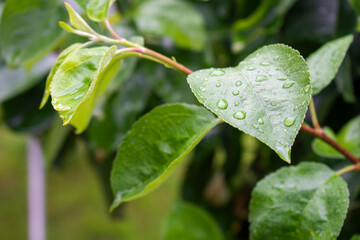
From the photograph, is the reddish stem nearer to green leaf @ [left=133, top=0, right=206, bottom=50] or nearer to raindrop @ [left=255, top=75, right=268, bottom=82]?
raindrop @ [left=255, top=75, right=268, bottom=82]

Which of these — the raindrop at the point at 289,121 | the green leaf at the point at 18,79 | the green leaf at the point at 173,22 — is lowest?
the green leaf at the point at 18,79

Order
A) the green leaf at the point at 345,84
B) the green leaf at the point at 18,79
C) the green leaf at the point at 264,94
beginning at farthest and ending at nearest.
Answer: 1. the green leaf at the point at 18,79
2. the green leaf at the point at 345,84
3. the green leaf at the point at 264,94

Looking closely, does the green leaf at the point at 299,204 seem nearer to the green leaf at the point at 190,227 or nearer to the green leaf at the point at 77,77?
the green leaf at the point at 77,77

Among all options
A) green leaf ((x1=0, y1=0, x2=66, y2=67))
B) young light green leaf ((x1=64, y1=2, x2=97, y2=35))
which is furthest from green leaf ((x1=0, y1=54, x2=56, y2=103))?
young light green leaf ((x1=64, y1=2, x2=97, y2=35))

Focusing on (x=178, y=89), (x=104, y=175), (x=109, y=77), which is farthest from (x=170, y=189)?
(x=109, y=77)

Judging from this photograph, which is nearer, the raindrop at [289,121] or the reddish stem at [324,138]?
the raindrop at [289,121]

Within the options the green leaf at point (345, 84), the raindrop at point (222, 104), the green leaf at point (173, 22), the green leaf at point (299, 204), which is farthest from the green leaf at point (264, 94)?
the green leaf at point (173, 22)

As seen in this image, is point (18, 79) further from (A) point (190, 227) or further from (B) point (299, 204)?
(B) point (299, 204)
